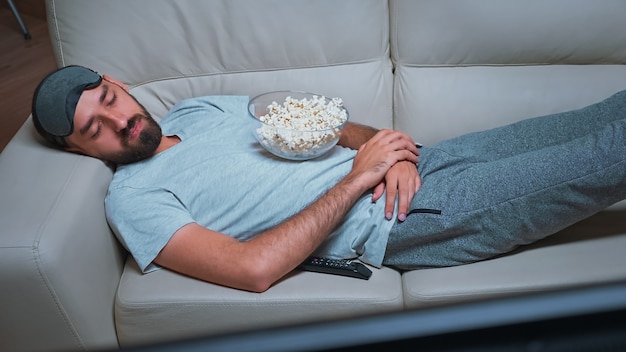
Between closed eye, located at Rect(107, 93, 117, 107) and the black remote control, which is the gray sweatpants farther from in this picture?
closed eye, located at Rect(107, 93, 117, 107)

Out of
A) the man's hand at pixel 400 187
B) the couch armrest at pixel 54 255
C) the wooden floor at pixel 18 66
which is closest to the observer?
the couch armrest at pixel 54 255

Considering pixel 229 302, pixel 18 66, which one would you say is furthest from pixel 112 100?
pixel 18 66

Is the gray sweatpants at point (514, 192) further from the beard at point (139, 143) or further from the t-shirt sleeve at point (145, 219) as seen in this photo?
the beard at point (139, 143)

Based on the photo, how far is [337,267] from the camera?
56.2 inches

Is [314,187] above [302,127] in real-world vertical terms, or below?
below

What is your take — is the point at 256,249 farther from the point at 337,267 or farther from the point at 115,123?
the point at 115,123

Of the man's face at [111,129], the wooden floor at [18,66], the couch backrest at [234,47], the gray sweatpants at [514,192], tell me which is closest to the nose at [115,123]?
the man's face at [111,129]

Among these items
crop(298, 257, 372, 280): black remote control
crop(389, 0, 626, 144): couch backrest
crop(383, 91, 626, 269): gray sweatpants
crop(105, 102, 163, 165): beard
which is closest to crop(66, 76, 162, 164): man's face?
crop(105, 102, 163, 165): beard

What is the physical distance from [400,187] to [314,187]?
218 mm

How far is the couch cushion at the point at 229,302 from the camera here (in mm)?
1349

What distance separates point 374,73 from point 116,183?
83 cm

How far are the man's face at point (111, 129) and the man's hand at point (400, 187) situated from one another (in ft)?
1.99

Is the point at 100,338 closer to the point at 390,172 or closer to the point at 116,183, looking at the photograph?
the point at 116,183

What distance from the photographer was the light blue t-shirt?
1.40 m
